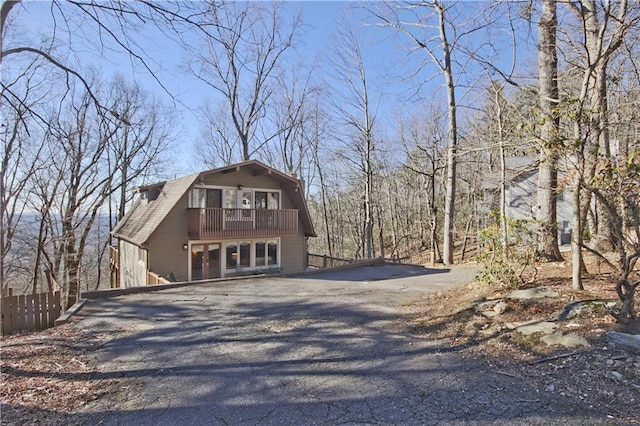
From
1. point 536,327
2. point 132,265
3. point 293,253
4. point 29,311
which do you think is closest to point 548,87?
point 536,327

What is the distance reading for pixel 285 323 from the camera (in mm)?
5715

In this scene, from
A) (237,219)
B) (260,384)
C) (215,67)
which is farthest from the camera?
(215,67)

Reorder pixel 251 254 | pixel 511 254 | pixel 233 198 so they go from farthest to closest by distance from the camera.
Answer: pixel 251 254, pixel 233 198, pixel 511 254

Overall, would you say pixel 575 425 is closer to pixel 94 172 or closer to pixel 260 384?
pixel 260 384

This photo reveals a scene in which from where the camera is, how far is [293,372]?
12.6ft

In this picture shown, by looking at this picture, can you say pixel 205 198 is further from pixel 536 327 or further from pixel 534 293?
pixel 536 327

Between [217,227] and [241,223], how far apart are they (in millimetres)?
1025

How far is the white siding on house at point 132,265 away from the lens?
13151 millimetres

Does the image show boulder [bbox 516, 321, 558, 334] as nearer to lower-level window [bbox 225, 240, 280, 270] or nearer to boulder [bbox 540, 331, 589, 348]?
boulder [bbox 540, 331, 589, 348]

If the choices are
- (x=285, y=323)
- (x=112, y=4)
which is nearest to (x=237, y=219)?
(x=285, y=323)

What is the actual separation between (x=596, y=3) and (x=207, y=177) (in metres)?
12.6

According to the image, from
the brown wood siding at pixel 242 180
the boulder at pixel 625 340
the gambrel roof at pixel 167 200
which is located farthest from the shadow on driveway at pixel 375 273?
the boulder at pixel 625 340

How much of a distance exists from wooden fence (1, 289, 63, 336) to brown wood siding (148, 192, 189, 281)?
597 cm

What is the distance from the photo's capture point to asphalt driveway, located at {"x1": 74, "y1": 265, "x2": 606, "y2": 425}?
293cm
